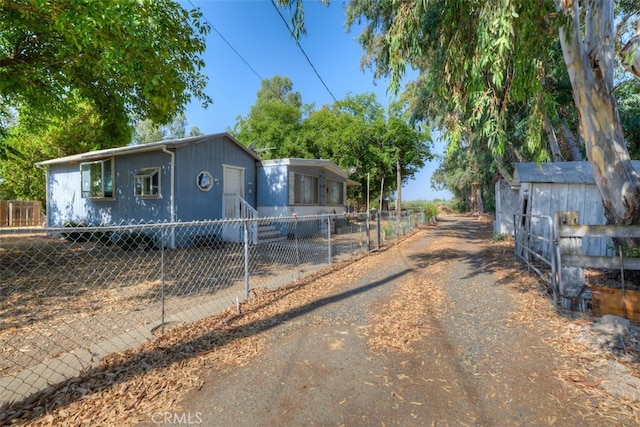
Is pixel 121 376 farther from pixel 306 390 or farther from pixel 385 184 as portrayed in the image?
pixel 385 184

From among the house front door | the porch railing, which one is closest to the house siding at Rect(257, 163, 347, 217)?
the house front door

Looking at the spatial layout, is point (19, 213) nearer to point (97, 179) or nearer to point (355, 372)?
point (97, 179)

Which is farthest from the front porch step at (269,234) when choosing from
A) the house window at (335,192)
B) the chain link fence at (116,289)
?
the house window at (335,192)

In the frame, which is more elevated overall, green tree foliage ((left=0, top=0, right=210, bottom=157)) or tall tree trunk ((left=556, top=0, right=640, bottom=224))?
green tree foliage ((left=0, top=0, right=210, bottom=157))

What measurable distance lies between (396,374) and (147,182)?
425 inches

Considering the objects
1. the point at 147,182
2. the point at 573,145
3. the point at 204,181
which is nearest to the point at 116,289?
the point at 204,181

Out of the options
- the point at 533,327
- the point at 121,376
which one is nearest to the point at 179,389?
Answer: the point at 121,376

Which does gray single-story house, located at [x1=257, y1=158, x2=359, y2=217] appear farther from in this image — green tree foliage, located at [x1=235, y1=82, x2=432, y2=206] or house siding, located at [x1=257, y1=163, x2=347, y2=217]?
green tree foliage, located at [x1=235, y1=82, x2=432, y2=206]

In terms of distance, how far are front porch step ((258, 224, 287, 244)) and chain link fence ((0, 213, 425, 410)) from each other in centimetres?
51

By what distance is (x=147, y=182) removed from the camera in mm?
11078

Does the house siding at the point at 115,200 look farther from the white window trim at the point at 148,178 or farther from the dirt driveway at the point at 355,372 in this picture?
the dirt driveway at the point at 355,372

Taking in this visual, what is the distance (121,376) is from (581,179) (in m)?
10.9

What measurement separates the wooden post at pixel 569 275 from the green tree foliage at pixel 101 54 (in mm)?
7004

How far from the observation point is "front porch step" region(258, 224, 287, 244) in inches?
477
